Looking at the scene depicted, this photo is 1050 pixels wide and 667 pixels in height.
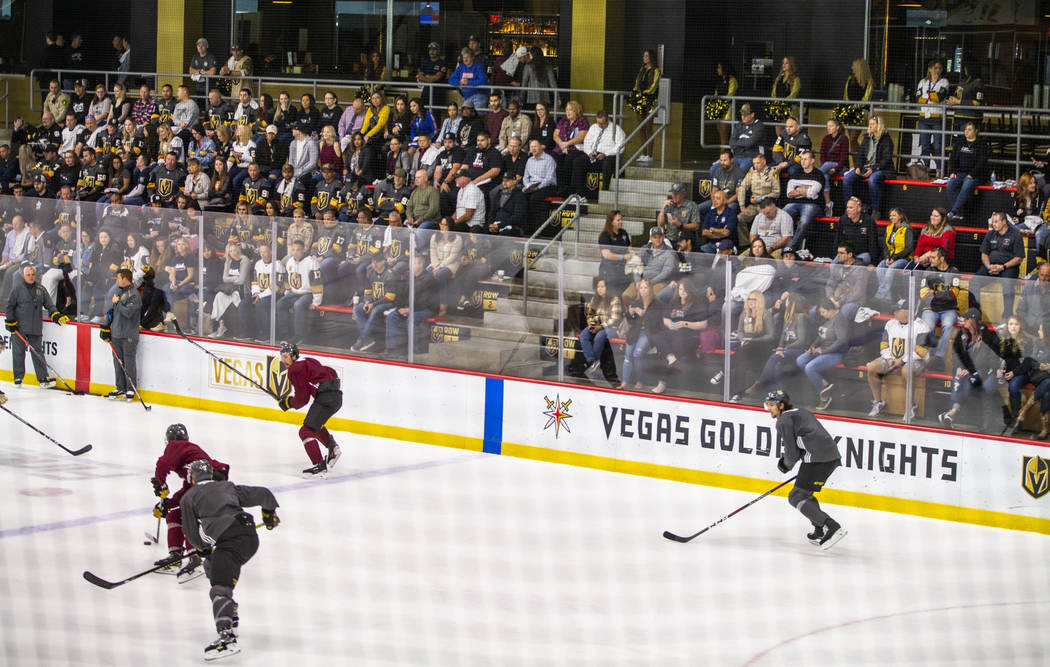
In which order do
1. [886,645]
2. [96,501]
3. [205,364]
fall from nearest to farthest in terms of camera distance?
[886,645] → [96,501] → [205,364]

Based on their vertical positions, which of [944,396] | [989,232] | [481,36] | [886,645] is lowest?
[886,645]

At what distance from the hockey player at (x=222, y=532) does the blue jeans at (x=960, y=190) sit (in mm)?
7889

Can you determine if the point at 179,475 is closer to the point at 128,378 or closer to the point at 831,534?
the point at 831,534

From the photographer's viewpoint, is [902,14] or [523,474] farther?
[902,14]

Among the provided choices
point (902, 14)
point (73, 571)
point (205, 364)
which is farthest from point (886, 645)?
point (902, 14)

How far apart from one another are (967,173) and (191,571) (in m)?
8.21

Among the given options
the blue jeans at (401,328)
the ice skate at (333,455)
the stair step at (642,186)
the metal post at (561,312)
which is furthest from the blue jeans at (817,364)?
the stair step at (642,186)

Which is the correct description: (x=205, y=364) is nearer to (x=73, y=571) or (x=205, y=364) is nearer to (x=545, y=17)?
(x=73, y=571)

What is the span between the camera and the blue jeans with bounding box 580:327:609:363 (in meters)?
11.4

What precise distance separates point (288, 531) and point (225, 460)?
228 centimetres

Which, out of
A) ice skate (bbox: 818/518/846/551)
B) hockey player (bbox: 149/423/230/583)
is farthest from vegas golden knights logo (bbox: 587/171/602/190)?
hockey player (bbox: 149/423/230/583)

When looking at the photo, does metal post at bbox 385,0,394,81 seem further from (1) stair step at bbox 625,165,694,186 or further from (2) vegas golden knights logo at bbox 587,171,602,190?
(2) vegas golden knights logo at bbox 587,171,602,190

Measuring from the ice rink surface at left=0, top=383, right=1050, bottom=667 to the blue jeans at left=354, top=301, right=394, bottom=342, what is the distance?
144 cm

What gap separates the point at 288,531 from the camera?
9203 mm
